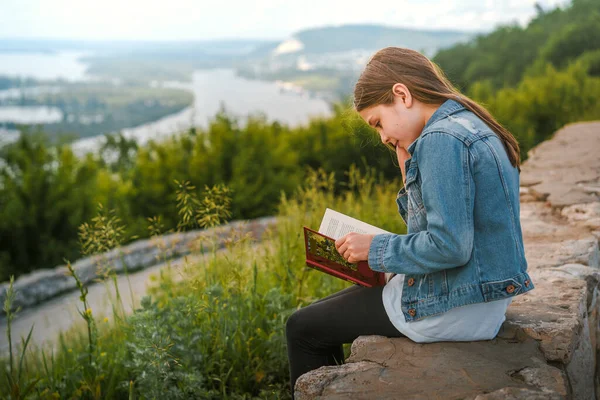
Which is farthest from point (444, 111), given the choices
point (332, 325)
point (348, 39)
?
point (348, 39)

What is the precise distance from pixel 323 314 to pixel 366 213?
9.23ft

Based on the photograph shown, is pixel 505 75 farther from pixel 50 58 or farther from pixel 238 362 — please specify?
pixel 50 58

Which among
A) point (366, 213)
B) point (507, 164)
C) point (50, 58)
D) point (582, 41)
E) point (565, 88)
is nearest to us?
point (507, 164)

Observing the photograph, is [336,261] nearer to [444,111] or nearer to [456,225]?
[456,225]

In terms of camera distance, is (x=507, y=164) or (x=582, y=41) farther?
(x=582, y=41)

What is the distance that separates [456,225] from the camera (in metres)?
A: 1.58

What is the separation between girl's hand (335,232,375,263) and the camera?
1.81 meters

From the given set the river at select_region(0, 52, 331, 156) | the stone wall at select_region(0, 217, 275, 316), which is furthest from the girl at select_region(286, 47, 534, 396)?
the river at select_region(0, 52, 331, 156)

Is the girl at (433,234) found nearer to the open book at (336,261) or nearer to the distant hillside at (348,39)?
the open book at (336,261)

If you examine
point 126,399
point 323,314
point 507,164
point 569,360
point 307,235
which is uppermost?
point 507,164

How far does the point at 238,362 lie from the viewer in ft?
8.67

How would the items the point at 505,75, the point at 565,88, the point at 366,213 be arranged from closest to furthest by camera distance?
the point at 366,213, the point at 565,88, the point at 505,75

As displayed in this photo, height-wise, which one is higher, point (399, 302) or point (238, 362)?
point (399, 302)

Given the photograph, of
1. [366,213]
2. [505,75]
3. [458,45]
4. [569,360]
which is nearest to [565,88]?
[366,213]
